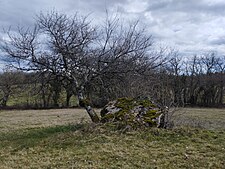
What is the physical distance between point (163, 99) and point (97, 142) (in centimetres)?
343

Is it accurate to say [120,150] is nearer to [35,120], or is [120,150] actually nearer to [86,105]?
[86,105]

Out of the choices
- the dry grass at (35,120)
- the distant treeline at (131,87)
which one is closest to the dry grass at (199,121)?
the distant treeline at (131,87)

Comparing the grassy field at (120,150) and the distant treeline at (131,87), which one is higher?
the distant treeline at (131,87)

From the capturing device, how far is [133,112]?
27.1 feet

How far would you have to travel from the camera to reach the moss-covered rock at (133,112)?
25.7ft

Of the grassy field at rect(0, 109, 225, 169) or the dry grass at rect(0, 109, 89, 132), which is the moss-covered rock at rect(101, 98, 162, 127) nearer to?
the grassy field at rect(0, 109, 225, 169)

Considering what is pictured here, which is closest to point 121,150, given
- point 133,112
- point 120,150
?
point 120,150

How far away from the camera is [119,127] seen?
7.55 meters

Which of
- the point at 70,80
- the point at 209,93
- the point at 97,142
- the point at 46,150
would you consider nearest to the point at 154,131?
the point at 97,142

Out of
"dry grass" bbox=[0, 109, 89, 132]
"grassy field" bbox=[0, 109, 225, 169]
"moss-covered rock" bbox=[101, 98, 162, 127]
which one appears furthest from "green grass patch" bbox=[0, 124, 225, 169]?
"dry grass" bbox=[0, 109, 89, 132]

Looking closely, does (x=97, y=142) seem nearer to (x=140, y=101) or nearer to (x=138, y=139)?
(x=138, y=139)

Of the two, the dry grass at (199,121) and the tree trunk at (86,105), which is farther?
the dry grass at (199,121)

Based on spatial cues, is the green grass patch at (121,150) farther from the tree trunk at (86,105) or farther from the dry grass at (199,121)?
the dry grass at (199,121)

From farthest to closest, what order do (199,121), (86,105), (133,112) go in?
1. (199,121)
2. (86,105)
3. (133,112)
